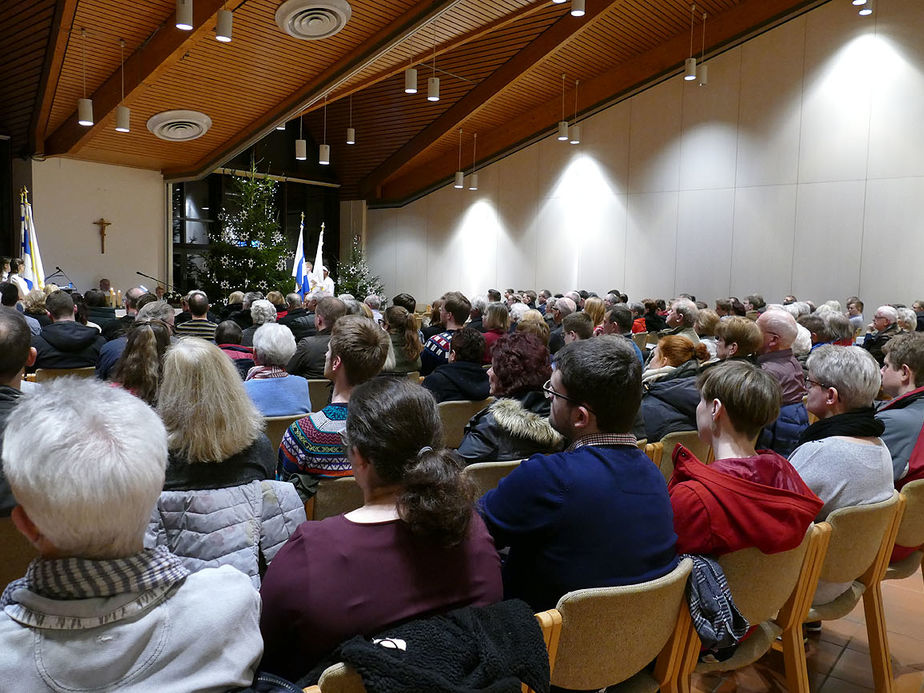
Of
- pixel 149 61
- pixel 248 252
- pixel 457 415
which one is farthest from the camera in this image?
pixel 248 252

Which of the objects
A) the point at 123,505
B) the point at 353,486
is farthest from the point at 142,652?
the point at 353,486

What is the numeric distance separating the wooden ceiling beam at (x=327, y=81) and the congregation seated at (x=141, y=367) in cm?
770

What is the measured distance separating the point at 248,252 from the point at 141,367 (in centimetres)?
1188

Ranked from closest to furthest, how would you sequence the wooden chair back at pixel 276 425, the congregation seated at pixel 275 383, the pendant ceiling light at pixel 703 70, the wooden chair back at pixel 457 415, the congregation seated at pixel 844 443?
the congregation seated at pixel 844 443
the wooden chair back at pixel 276 425
the congregation seated at pixel 275 383
the wooden chair back at pixel 457 415
the pendant ceiling light at pixel 703 70

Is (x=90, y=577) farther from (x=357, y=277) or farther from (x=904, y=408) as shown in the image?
(x=357, y=277)

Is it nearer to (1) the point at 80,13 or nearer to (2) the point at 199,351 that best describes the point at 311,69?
(1) the point at 80,13

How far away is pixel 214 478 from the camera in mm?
2186

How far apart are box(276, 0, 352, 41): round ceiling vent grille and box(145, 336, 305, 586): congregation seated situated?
8220 mm

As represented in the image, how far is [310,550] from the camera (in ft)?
4.86

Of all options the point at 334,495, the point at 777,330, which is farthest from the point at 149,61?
the point at 334,495

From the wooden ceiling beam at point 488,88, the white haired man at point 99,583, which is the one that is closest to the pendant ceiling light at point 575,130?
the wooden ceiling beam at point 488,88

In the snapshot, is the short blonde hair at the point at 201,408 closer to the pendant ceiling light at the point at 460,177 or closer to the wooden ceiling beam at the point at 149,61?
the wooden ceiling beam at the point at 149,61

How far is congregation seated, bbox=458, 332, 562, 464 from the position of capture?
9.30ft

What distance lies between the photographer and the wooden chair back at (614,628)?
1.66m
